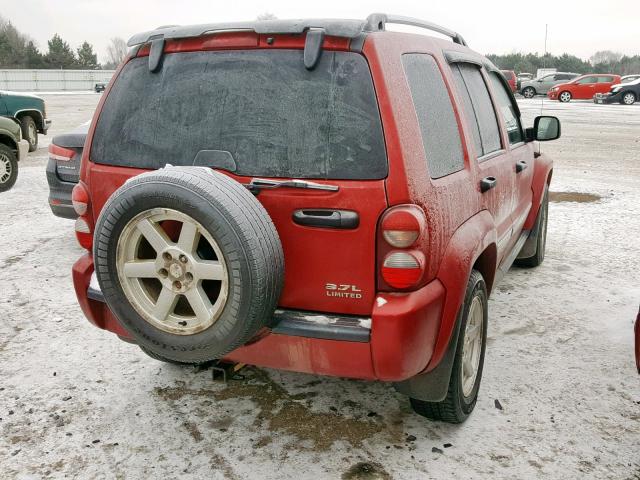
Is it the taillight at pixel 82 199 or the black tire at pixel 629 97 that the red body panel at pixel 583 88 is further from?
the taillight at pixel 82 199

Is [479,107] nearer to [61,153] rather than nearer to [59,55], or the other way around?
[61,153]

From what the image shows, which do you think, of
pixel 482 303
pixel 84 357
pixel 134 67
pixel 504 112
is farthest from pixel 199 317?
pixel 504 112

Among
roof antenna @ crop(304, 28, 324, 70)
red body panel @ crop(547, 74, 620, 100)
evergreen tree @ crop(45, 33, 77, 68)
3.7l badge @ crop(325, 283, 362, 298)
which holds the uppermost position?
evergreen tree @ crop(45, 33, 77, 68)

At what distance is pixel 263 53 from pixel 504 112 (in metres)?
2.35

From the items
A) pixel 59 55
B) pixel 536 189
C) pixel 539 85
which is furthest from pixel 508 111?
pixel 59 55

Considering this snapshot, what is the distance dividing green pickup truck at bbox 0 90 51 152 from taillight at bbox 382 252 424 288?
529 inches

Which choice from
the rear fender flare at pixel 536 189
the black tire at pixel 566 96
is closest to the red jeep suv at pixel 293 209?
the rear fender flare at pixel 536 189

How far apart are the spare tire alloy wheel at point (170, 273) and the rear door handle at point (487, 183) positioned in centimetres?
151

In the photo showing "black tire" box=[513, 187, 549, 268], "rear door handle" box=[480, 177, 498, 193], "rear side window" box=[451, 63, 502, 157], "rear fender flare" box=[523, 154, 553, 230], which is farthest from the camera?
"black tire" box=[513, 187, 549, 268]

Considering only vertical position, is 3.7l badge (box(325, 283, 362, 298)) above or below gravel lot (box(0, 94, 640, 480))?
above

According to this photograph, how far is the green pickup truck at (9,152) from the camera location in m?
9.76

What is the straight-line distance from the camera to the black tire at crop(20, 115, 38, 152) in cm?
1416

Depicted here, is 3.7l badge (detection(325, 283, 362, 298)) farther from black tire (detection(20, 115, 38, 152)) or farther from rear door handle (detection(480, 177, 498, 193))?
black tire (detection(20, 115, 38, 152))

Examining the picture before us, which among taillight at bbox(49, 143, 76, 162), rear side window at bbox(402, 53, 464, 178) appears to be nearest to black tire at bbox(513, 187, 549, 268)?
rear side window at bbox(402, 53, 464, 178)
